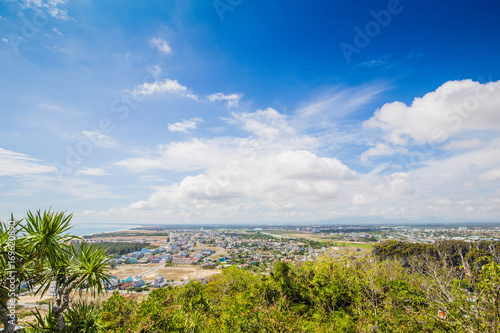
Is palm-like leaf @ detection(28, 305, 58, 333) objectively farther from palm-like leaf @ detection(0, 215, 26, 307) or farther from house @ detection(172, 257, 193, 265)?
house @ detection(172, 257, 193, 265)

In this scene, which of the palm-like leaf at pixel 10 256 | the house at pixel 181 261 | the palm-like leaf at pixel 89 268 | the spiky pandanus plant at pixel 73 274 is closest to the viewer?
the palm-like leaf at pixel 10 256

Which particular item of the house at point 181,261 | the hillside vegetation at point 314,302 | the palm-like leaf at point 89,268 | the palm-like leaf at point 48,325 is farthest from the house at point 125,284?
the palm-like leaf at point 89,268

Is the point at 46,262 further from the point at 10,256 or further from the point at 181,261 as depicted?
the point at 181,261

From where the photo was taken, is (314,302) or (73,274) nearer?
(73,274)

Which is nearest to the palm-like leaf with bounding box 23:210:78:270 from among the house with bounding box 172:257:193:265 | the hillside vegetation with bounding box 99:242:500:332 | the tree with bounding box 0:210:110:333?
the tree with bounding box 0:210:110:333

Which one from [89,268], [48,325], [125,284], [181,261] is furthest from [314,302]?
[181,261]

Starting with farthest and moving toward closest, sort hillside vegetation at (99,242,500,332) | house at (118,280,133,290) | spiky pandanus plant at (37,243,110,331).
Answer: house at (118,280,133,290) → hillside vegetation at (99,242,500,332) → spiky pandanus plant at (37,243,110,331)

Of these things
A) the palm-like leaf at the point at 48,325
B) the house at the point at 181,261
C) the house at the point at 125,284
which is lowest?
the house at the point at 181,261

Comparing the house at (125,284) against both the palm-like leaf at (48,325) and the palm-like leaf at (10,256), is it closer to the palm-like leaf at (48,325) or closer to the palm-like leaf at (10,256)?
the palm-like leaf at (48,325)

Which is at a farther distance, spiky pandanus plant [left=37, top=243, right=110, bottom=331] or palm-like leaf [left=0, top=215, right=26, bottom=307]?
spiky pandanus plant [left=37, top=243, right=110, bottom=331]

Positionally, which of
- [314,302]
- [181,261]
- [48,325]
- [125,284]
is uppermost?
[48,325]

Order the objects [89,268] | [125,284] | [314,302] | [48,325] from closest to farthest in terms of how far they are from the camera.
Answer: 1. [48,325]
2. [89,268]
3. [314,302]
4. [125,284]

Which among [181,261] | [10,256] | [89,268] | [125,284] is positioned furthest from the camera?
[181,261]
